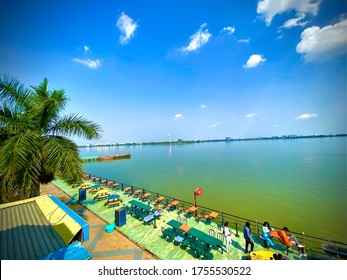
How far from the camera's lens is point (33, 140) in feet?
22.3

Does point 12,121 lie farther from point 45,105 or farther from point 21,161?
point 21,161

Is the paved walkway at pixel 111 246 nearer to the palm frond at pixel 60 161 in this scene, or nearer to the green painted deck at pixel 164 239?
the green painted deck at pixel 164 239

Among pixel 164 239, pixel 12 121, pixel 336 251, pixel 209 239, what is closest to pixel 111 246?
pixel 164 239

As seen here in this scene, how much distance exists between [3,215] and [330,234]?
Answer: 20.2 metres

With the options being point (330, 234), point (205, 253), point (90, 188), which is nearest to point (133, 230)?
point (205, 253)

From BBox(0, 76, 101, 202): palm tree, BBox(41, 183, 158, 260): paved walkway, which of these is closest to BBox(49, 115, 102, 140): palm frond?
BBox(0, 76, 101, 202): palm tree

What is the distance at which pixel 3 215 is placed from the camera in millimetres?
6477

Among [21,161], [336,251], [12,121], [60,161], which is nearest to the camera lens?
[21,161]

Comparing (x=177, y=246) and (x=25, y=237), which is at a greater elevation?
(x=25, y=237)

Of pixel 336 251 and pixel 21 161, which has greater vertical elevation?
pixel 21 161

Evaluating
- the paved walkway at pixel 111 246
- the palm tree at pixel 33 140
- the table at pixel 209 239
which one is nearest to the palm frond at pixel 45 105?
the palm tree at pixel 33 140

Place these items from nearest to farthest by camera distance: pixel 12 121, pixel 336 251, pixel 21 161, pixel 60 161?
pixel 21 161 < pixel 336 251 < pixel 60 161 < pixel 12 121
